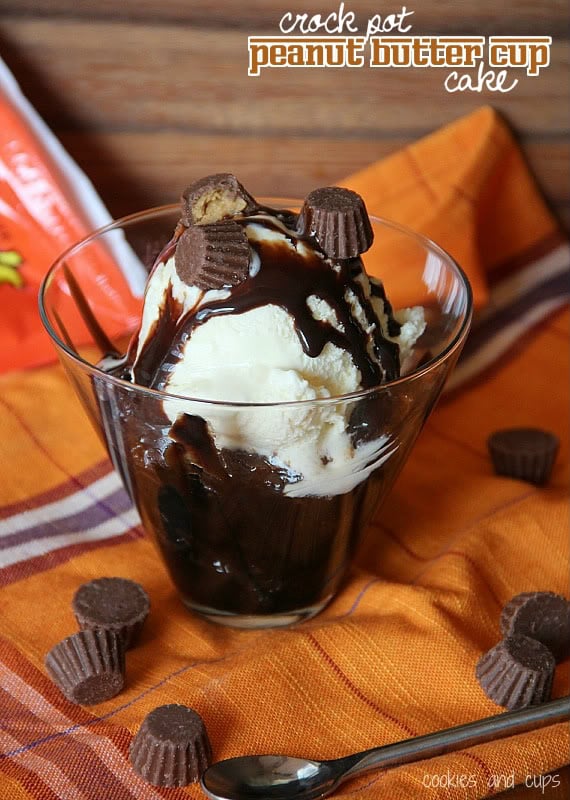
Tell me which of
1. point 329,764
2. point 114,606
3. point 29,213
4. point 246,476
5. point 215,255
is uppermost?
point 29,213

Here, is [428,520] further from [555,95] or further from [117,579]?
[555,95]

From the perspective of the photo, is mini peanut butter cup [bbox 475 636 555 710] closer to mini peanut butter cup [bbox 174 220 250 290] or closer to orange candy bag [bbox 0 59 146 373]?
mini peanut butter cup [bbox 174 220 250 290]

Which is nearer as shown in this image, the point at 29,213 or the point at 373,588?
the point at 373,588

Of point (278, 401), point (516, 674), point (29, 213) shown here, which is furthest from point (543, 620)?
point (29, 213)

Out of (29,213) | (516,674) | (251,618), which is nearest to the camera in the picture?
(516,674)

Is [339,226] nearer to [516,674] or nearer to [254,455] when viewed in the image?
[254,455]

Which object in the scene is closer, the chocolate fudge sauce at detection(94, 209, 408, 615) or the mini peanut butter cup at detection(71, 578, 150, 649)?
the chocolate fudge sauce at detection(94, 209, 408, 615)

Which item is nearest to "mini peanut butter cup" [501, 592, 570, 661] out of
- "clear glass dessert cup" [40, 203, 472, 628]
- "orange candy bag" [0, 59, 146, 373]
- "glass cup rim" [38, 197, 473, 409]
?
"clear glass dessert cup" [40, 203, 472, 628]
